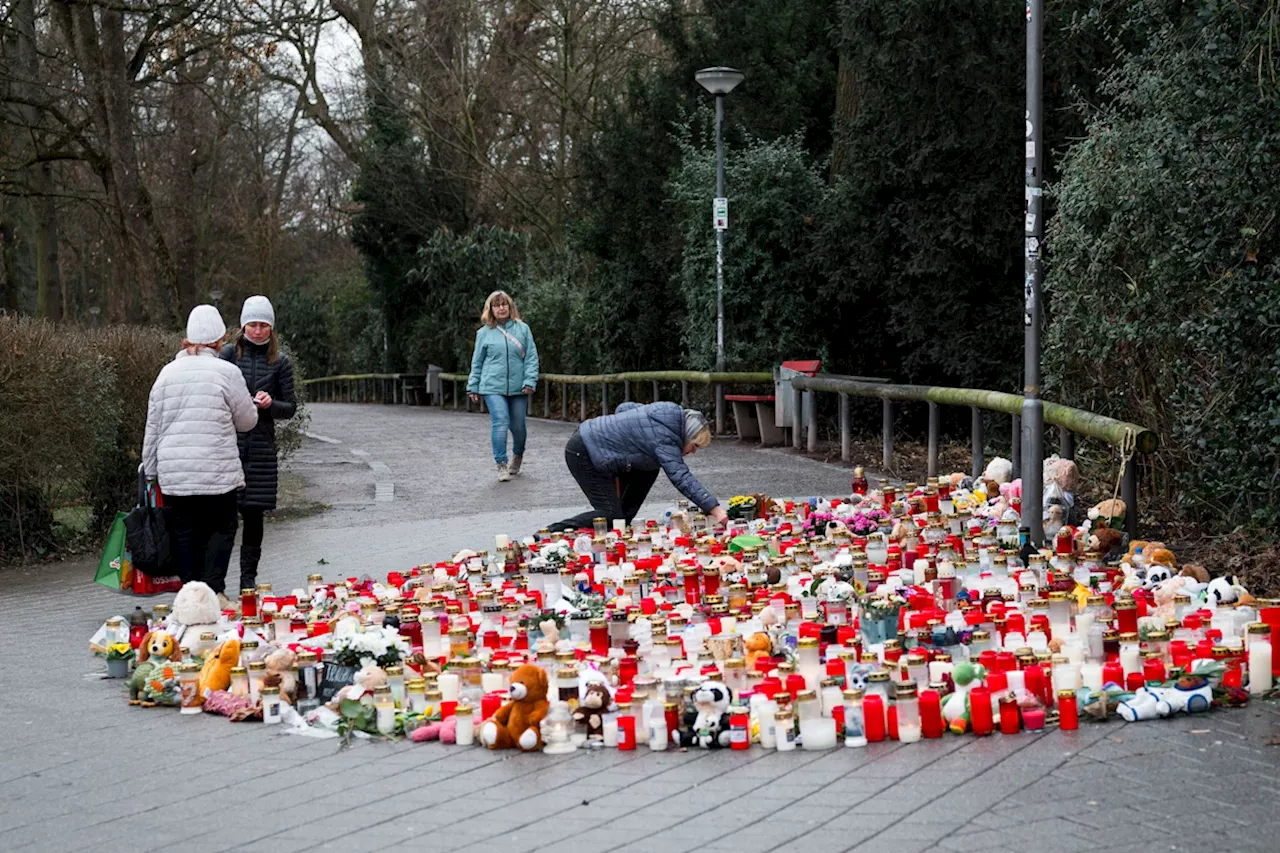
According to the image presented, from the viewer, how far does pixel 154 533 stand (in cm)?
858

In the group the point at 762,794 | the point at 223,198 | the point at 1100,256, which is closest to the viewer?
the point at 762,794

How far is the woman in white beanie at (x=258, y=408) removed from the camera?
9.53m

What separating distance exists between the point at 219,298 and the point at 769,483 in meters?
39.0

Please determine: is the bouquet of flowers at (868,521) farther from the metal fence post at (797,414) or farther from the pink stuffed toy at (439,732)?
the metal fence post at (797,414)

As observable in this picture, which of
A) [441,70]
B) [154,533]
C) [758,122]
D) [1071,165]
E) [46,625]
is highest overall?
[441,70]

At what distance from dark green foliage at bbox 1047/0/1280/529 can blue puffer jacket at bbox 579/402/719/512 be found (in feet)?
10.1

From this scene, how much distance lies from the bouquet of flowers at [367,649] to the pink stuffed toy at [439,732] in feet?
2.03

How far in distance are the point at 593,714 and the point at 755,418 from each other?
568 inches

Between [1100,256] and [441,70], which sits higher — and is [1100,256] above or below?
below

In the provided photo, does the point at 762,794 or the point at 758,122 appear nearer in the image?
the point at 762,794

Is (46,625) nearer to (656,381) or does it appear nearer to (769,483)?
(769,483)

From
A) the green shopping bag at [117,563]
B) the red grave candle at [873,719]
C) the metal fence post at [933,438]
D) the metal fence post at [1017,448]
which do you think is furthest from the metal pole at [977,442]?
the red grave candle at [873,719]

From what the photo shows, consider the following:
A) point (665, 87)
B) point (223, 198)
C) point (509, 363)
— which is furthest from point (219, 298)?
point (509, 363)

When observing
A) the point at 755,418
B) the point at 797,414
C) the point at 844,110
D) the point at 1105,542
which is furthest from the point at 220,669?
the point at 844,110
